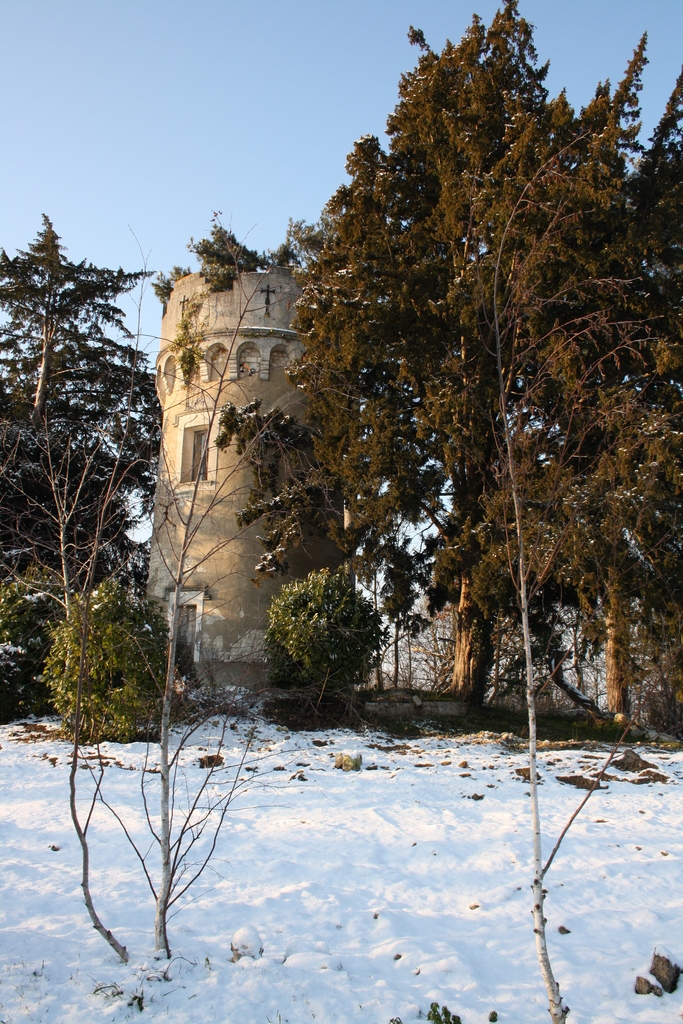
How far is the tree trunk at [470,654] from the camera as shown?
12.6m

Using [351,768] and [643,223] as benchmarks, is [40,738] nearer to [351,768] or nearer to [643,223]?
[351,768]

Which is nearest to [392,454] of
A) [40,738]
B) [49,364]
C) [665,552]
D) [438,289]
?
[438,289]

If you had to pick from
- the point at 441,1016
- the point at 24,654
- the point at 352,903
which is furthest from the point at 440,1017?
the point at 24,654

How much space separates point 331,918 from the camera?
4438 millimetres

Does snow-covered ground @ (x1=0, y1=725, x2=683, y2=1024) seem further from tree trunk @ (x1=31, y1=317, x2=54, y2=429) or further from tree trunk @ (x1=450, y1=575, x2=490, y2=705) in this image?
tree trunk @ (x1=31, y1=317, x2=54, y2=429)

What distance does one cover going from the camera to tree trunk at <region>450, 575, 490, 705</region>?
1264 centimetres

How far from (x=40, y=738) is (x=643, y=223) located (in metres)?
11.4

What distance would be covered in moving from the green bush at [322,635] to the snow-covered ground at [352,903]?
279 cm

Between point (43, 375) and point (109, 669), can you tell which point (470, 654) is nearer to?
point (109, 669)

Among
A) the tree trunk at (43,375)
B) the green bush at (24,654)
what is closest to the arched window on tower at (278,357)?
the tree trunk at (43,375)

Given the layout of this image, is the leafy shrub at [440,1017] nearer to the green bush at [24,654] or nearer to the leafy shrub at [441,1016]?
the leafy shrub at [441,1016]

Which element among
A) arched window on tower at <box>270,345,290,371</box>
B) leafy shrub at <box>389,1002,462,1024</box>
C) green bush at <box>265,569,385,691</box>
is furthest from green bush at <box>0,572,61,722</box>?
leafy shrub at <box>389,1002,462,1024</box>

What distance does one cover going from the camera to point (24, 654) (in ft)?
31.8

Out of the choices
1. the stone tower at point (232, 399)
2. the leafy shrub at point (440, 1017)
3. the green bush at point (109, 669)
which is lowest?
the leafy shrub at point (440, 1017)
